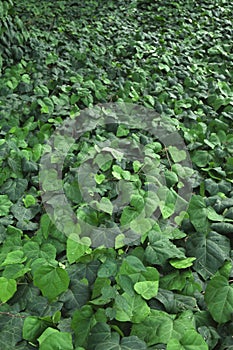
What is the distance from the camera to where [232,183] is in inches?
97.5

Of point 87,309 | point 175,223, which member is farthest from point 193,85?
point 87,309

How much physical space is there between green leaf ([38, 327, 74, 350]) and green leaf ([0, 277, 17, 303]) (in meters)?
0.26

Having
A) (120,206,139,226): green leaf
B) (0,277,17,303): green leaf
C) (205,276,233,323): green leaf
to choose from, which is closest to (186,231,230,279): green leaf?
(205,276,233,323): green leaf

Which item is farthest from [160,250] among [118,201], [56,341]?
[56,341]

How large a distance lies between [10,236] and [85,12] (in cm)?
431

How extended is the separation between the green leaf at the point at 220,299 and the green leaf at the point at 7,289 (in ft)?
2.55

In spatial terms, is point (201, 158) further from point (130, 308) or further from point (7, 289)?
point (7, 289)

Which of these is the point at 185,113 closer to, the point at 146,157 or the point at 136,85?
the point at 136,85

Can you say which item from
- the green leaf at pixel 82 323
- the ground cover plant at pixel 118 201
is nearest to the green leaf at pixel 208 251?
the ground cover plant at pixel 118 201

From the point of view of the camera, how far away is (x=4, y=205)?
7.47 feet

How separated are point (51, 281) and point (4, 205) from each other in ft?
2.45

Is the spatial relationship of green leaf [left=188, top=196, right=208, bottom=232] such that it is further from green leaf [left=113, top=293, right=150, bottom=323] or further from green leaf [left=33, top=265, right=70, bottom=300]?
green leaf [left=33, top=265, right=70, bottom=300]

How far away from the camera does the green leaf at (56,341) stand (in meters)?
1.44

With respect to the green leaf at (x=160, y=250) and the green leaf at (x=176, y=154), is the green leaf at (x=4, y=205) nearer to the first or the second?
the green leaf at (x=160, y=250)
